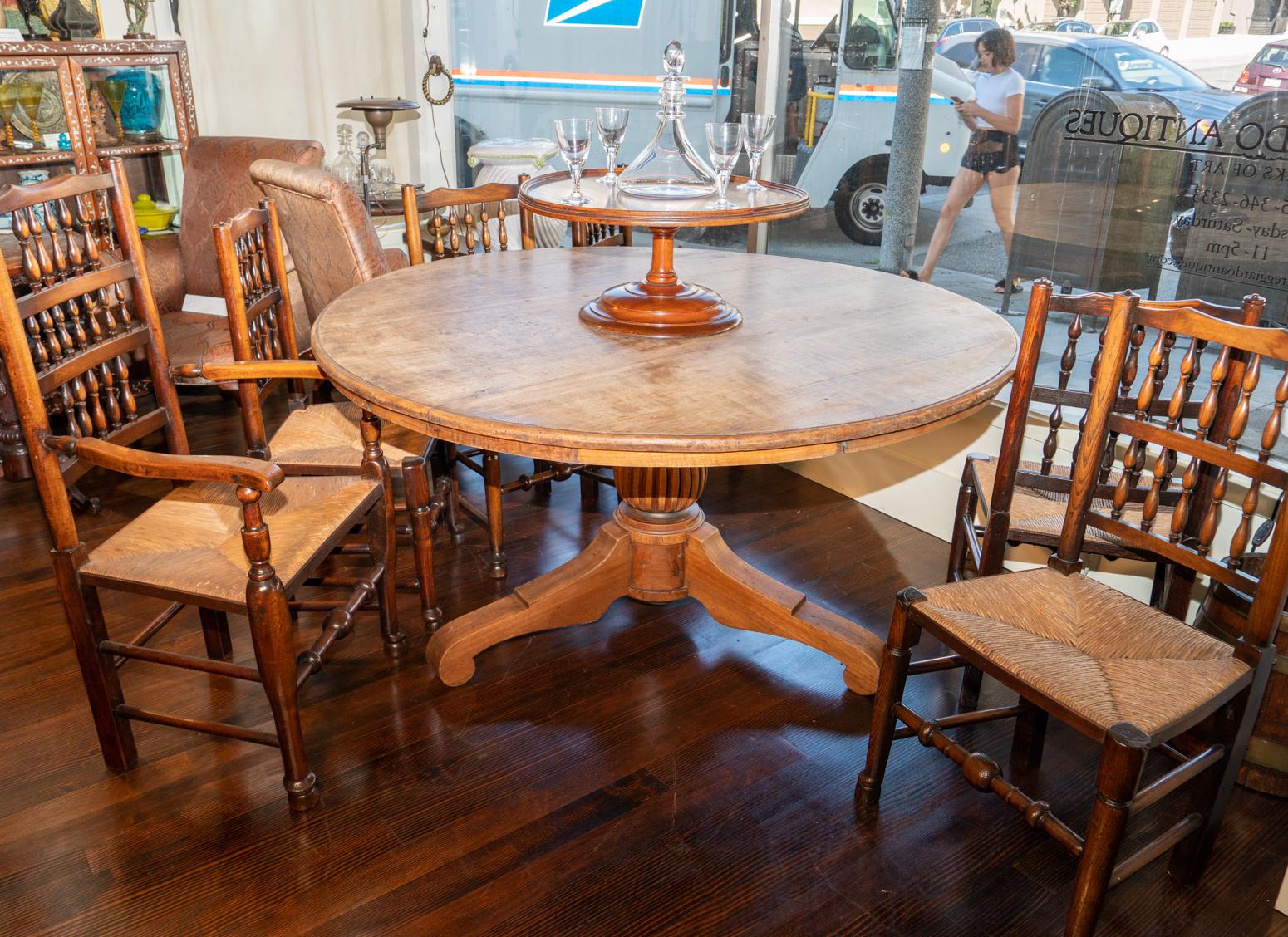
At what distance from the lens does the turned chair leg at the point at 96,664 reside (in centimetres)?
171

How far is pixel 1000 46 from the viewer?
8.92ft

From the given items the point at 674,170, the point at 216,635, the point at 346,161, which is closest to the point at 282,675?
the point at 216,635

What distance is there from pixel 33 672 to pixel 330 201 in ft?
4.13

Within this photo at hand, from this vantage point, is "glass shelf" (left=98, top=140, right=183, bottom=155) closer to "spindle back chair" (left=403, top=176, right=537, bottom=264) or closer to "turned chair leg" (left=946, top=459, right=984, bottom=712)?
"spindle back chair" (left=403, top=176, right=537, bottom=264)

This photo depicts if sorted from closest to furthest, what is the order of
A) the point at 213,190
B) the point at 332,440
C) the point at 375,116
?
the point at 332,440
the point at 213,190
the point at 375,116

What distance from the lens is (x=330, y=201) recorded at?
237 cm

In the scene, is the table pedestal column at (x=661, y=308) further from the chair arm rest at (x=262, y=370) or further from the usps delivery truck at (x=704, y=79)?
the usps delivery truck at (x=704, y=79)

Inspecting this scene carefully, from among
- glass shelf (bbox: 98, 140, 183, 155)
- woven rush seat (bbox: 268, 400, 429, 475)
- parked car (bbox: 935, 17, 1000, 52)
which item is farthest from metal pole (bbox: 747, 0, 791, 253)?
glass shelf (bbox: 98, 140, 183, 155)

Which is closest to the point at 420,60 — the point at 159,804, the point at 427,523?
the point at 427,523

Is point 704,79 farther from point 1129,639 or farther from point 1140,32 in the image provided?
point 1129,639

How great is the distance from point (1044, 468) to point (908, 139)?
144 centimetres

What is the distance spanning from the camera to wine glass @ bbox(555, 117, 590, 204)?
2078 millimetres

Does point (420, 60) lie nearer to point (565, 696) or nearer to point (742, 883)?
point (565, 696)

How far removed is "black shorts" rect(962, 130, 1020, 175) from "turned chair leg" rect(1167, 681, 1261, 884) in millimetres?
1702
